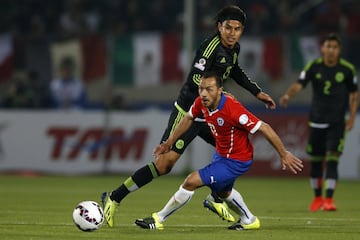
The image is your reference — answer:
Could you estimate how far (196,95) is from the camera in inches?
481

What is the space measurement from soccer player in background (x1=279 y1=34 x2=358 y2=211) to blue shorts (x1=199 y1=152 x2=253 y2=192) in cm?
425

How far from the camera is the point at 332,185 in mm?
15414

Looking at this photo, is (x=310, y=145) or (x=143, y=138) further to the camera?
(x=143, y=138)

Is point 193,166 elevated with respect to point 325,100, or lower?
lower

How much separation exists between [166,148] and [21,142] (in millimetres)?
13001

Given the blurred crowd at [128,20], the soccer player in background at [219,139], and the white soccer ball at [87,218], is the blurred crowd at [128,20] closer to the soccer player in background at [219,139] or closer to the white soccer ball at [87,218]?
the soccer player in background at [219,139]

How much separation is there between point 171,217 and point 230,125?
8.37 ft

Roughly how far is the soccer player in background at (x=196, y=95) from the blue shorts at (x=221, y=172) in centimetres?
63

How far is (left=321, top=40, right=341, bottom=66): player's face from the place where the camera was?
605 inches

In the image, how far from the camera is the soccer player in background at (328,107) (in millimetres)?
15539

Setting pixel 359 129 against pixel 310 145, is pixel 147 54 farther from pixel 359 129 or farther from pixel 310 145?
pixel 310 145

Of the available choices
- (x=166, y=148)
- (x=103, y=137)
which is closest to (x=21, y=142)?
(x=103, y=137)

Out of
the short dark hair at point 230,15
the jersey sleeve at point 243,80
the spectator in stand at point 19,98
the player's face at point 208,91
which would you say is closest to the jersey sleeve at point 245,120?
the player's face at point 208,91

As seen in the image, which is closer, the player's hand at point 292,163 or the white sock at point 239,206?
the player's hand at point 292,163
